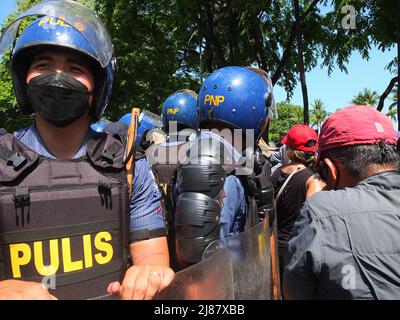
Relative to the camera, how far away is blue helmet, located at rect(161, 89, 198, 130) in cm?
560

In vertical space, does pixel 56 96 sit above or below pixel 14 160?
above

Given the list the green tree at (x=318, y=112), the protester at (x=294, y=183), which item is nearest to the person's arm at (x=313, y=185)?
the protester at (x=294, y=183)

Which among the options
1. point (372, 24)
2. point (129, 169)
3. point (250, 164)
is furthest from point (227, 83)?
point (372, 24)

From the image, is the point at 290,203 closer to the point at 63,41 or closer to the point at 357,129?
the point at 357,129

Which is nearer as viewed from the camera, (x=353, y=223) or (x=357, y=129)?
(x=353, y=223)

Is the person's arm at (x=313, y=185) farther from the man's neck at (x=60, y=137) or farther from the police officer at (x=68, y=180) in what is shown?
the man's neck at (x=60, y=137)

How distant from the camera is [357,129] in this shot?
2.08 metres

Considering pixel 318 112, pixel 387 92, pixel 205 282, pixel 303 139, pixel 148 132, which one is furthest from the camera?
pixel 318 112

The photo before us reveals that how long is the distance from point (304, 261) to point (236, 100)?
1273 millimetres

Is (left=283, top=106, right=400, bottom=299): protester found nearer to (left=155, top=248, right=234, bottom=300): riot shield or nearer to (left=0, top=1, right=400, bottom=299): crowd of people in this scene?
(left=0, top=1, right=400, bottom=299): crowd of people

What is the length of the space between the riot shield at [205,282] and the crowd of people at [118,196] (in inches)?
4.1

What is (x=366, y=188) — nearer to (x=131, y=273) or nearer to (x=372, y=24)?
(x=131, y=273)

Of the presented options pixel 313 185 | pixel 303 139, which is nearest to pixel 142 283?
pixel 313 185

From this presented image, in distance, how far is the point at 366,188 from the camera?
6.40 feet
